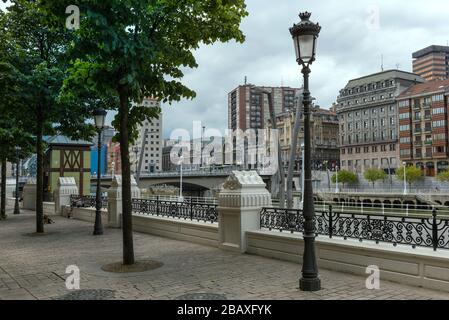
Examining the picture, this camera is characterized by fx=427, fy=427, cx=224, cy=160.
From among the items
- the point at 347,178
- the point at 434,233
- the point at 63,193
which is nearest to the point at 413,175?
the point at 347,178

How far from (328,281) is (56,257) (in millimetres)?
7626

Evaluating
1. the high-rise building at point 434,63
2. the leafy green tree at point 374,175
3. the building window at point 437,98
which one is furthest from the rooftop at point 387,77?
the high-rise building at point 434,63

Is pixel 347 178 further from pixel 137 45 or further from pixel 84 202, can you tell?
pixel 137 45

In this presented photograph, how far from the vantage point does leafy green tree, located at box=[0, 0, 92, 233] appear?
52.7ft

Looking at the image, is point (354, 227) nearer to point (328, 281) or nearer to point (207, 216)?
point (328, 281)

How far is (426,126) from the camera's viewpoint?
88812mm

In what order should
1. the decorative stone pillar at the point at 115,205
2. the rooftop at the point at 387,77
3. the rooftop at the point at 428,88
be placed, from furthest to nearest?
the rooftop at the point at 387,77 → the rooftop at the point at 428,88 → the decorative stone pillar at the point at 115,205

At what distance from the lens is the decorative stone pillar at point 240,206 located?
38.7 ft

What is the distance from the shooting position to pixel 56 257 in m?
12.0

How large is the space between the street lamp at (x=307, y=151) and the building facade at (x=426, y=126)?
86.5 metres

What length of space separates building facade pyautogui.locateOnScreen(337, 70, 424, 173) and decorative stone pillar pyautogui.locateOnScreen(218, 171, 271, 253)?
9167cm

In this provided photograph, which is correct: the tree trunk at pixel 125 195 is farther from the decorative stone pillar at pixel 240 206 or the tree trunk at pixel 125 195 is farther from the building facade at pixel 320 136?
the building facade at pixel 320 136

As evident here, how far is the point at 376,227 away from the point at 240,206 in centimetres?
378
